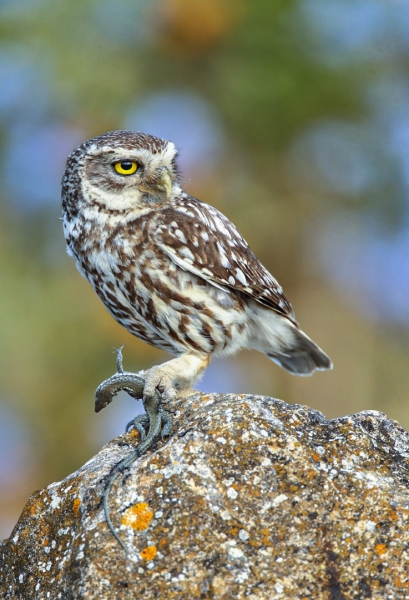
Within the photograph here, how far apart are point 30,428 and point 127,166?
31.4 ft

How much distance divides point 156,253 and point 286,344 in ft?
3.89

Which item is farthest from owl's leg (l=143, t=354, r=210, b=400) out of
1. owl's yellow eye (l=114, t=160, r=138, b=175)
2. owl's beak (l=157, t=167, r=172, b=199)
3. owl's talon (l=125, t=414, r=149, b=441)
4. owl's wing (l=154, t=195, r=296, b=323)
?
owl's yellow eye (l=114, t=160, r=138, b=175)

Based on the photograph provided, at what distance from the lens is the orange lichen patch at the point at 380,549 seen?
2205 millimetres

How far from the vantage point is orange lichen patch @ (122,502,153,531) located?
7.53 feet

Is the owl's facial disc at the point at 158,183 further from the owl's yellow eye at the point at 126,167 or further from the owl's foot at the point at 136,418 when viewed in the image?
the owl's foot at the point at 136,418

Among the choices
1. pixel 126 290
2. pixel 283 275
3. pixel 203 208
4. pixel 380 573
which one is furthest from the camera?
pixel 283 275

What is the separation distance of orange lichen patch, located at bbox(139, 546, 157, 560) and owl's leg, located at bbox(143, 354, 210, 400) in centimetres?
76

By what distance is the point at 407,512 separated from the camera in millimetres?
2271

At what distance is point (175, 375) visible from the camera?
3.52m

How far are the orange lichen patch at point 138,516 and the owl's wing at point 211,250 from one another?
5.58 feet

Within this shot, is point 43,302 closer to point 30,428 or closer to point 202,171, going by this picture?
point 30,428

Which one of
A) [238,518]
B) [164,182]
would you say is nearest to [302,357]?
[164,182]

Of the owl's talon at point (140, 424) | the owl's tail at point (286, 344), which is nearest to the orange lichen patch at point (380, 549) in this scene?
the owl's talon at point (140, 424)

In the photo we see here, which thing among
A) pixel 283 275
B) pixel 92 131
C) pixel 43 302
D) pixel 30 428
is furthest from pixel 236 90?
pixel 30 428
